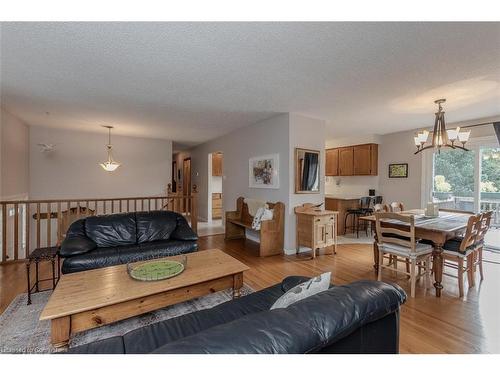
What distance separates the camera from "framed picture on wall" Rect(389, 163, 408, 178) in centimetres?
546

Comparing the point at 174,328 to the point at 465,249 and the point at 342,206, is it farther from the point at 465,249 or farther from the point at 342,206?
the point at 342,206

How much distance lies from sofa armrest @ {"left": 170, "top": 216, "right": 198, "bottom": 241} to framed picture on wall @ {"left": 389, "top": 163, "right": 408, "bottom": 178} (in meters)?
4.96

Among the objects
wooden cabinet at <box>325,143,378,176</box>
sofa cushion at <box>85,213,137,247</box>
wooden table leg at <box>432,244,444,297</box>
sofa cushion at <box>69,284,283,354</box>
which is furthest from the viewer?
wooden cabinet at <box>325,143,378,176</box>

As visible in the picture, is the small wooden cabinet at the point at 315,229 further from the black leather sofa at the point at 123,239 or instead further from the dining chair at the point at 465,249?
the black leather sofa at the point at 123,239

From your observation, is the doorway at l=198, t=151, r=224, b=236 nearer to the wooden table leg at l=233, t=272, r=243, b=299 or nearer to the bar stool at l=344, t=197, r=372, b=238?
the bar stool at l=344, t=197, r=372, b=238

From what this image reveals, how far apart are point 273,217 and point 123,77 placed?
297 centimetres

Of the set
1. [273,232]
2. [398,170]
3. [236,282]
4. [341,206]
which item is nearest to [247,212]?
[273,232]

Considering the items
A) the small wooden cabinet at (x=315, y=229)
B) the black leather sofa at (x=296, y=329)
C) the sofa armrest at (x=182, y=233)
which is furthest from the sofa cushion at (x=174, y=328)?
the small wooden cabinet at (x=315, y=229)

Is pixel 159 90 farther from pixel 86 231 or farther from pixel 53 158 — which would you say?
pixel 53 158

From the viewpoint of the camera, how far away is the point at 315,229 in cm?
391

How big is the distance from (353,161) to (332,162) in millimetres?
720

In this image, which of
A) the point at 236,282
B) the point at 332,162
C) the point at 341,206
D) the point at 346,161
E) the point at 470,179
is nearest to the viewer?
the point at 236,282

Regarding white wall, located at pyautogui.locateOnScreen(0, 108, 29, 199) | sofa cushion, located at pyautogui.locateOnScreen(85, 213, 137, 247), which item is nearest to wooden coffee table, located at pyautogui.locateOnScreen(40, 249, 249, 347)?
sofa cushion, located at pyautogui.locateOnScreen(85, 213, 137, 247)
